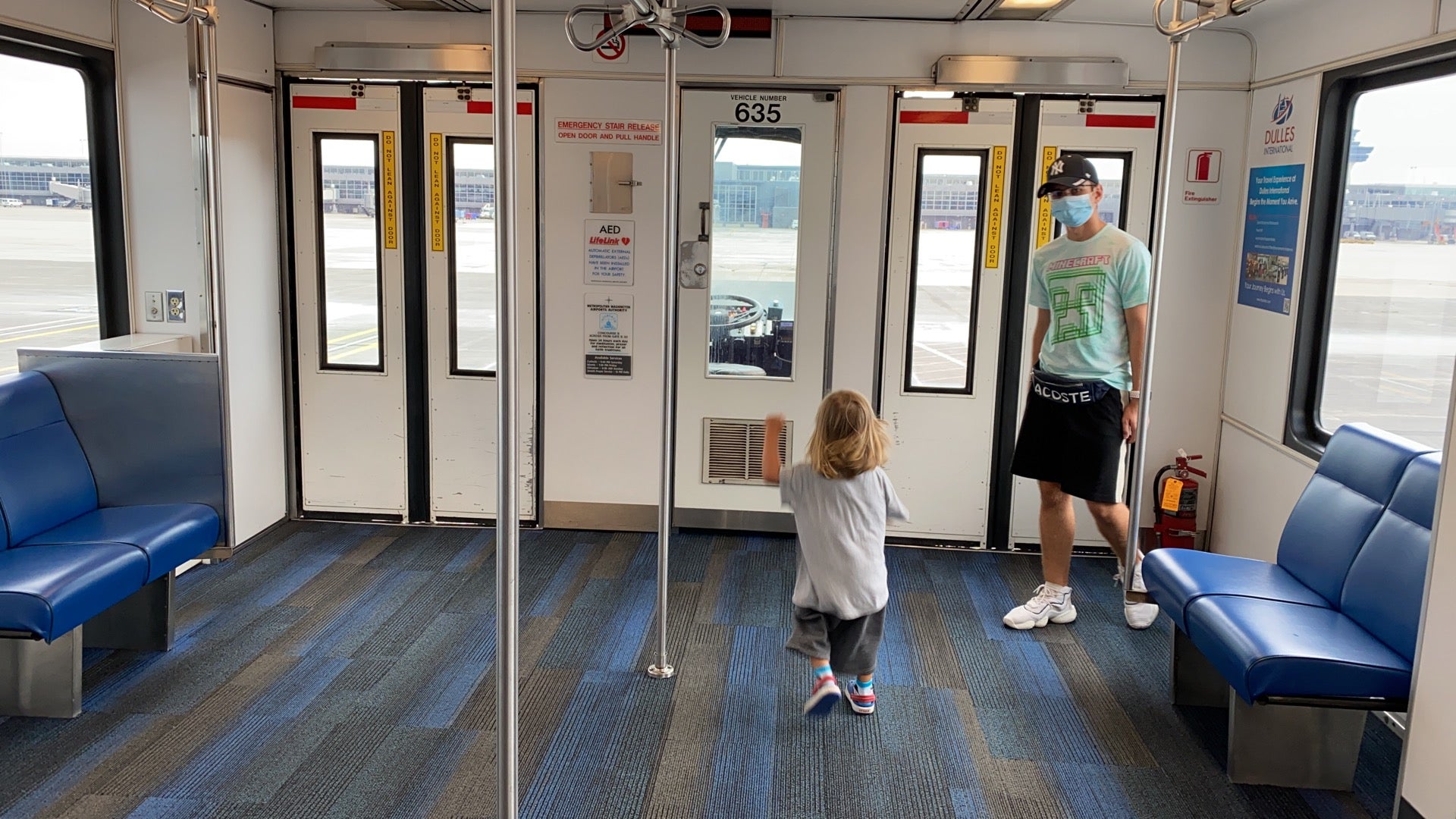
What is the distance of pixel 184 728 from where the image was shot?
11.6 ft

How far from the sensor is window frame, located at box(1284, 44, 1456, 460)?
4.52 meters

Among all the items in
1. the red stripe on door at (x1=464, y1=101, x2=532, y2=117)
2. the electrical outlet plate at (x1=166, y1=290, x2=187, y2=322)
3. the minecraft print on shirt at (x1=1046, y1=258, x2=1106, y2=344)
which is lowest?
the electrical outlet plate at (x1=166, y1=290, x2=187, y2=322)

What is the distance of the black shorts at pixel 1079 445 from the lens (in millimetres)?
4465

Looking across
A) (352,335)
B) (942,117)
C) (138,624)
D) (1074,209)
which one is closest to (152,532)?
(138,624)

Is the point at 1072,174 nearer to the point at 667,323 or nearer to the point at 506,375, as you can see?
the point at 667,323

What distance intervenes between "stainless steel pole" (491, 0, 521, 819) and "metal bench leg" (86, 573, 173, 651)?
2.91 meters

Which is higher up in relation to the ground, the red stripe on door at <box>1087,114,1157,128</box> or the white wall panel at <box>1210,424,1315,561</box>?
the red stripe on door at <box>1087,114,1157,128</box>

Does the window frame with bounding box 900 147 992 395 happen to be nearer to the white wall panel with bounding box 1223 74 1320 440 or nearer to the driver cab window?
the driver cab window

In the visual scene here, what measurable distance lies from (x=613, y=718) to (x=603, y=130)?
3207mm

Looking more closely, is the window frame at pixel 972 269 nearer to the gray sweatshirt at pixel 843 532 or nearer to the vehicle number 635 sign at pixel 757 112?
the vehicle number 635 sign at pixel 757 112

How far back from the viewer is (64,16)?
14.5ft

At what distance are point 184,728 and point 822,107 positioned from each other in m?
4.04

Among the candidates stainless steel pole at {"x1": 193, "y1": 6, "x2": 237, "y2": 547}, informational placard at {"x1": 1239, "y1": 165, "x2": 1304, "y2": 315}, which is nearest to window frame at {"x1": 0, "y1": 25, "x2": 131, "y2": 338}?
stainless steel pole at {"x1": 193, "y1": 6, "x2": 237, "y2": 547}

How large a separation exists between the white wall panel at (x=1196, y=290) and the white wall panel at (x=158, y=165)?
4.76 m
